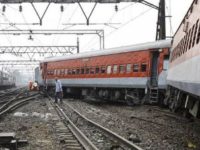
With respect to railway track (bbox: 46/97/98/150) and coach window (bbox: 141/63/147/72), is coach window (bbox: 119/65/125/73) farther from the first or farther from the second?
railway track (bbox: 46/97/98/150)

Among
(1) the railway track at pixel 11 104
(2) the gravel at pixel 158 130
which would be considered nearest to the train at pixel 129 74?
(2) the gravel at pixel 158 130

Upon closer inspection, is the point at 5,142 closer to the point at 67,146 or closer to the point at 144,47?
the point at 67,146

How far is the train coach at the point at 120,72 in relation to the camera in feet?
76.1

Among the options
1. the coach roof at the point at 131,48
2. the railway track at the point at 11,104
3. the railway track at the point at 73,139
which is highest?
the coach roof at the point at 131,48

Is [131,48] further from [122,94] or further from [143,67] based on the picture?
[122,94]

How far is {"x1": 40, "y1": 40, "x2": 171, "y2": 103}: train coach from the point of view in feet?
76.1

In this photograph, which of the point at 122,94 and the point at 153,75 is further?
the point at 122,94

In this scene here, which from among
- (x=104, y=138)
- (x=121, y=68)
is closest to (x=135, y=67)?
(x=121, y=68)

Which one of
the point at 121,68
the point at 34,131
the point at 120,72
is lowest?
the point at 34,131

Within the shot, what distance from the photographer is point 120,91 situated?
2727 centimetres

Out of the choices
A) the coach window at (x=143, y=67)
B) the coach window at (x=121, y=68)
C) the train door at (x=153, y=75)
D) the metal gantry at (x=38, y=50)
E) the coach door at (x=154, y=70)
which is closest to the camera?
the train door at (x=153, y=75)

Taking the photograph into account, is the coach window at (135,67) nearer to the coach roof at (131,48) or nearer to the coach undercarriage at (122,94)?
the coach roof at (131,48)

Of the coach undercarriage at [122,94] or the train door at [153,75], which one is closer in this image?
the train door at [153,75]

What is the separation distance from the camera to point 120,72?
88.9ft
